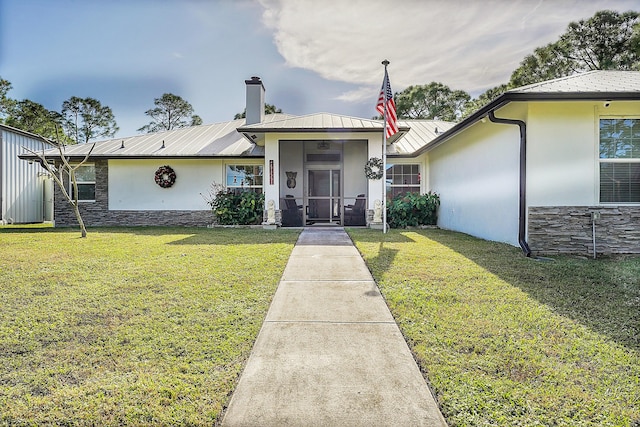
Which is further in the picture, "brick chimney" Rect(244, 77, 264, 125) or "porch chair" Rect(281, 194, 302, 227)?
"brick chimney" Rect(244, 77, 264, 125)

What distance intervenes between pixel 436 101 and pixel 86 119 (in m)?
31.5

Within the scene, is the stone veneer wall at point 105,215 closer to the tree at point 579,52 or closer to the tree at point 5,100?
the tree at point 5,100

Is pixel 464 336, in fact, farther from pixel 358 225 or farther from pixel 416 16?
pixel 358 225

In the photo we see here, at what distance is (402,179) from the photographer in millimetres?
13281

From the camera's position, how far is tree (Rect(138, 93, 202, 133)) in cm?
3494

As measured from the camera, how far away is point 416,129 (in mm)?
15438

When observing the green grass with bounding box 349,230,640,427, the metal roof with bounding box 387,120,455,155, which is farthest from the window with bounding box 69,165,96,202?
the green grass with bounding box 349,230,640,427

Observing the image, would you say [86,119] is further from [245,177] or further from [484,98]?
[484,98]

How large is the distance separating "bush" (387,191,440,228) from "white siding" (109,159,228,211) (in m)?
5.28

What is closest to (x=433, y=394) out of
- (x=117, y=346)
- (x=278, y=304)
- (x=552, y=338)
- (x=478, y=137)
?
(x=552, y=338)

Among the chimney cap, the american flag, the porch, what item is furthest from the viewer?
the chimney cap

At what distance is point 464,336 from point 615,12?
1054 inches

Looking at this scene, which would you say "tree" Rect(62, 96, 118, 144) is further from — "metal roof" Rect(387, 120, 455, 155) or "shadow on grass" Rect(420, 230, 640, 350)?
"shadow on grass" Rect(420, 230, 640, 350)

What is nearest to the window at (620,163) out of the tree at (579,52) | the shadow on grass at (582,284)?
the shadow on grass at (582,284)
